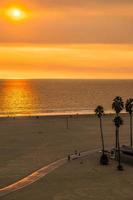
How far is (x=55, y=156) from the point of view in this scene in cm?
6662

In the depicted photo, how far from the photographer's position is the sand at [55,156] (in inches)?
1908

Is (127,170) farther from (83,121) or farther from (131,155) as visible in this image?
(83,121)

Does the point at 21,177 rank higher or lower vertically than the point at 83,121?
lower

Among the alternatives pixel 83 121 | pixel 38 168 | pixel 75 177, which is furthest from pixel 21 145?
pixel 83 121

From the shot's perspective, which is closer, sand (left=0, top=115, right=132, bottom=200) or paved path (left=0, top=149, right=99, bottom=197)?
sand (left=0, top=115, right=132, bottom=200)

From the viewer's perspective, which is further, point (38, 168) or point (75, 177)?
point (38, 168)

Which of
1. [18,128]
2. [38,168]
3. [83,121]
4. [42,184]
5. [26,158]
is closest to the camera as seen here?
[42,184]

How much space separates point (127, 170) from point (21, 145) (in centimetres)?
2657

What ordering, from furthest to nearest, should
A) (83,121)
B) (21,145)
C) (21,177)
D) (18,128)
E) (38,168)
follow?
(83,121)
(18,128)
(21,145)
(38,168)
(21,177)

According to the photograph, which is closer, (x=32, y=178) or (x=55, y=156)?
(x=32, y=178)

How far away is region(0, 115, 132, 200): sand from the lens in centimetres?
4847

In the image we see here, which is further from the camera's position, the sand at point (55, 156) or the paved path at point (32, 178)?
the paved path at point (32, 178)

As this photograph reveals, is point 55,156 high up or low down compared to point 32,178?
up

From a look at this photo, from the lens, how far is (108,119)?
121562 millimetres
